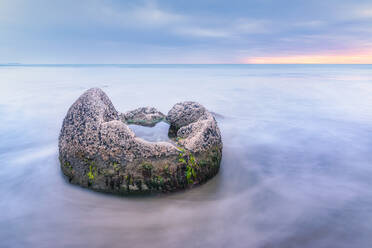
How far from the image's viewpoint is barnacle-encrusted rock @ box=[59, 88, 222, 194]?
133 inches

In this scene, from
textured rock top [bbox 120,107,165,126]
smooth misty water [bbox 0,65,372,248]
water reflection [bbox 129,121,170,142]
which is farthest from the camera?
textured rock top [bbox 120,107,165,126]

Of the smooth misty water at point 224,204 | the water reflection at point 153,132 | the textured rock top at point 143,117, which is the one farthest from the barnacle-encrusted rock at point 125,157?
the textured rock top at point 143,117

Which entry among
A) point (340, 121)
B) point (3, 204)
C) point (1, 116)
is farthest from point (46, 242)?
point (340, 121)

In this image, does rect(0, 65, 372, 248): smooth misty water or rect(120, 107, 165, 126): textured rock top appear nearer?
rect(0, 65, 372, 248): smooth misty water

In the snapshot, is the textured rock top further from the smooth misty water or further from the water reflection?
the smooth misty water

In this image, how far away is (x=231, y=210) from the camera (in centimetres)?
344

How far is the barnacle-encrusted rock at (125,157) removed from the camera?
338 cm

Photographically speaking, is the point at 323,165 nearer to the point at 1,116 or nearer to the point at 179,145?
the point at 179,145

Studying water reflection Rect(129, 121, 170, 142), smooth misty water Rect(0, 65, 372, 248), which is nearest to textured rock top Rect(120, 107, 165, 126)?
water reflection Rect(129, 121, 170, 142)

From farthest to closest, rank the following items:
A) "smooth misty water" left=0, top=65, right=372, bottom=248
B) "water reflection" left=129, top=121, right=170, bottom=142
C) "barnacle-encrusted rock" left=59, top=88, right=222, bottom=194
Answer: "water reflection" left=129, top=121, right=170, bottom=142
"barnacle-encrusted rock" left=59, top=88, right=222, bottom=194
"smooth misty water" left=0, top=65, right=372, bottom=248

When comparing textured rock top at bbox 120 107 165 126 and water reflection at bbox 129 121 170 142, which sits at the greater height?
textured rock top at bbox 120 107 165 126

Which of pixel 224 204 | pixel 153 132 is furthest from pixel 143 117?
pixel 224 204

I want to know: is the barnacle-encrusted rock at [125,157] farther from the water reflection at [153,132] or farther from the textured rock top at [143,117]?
the textured rock top at [143,117]

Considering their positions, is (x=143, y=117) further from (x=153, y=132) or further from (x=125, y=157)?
(x=125, y=157)
